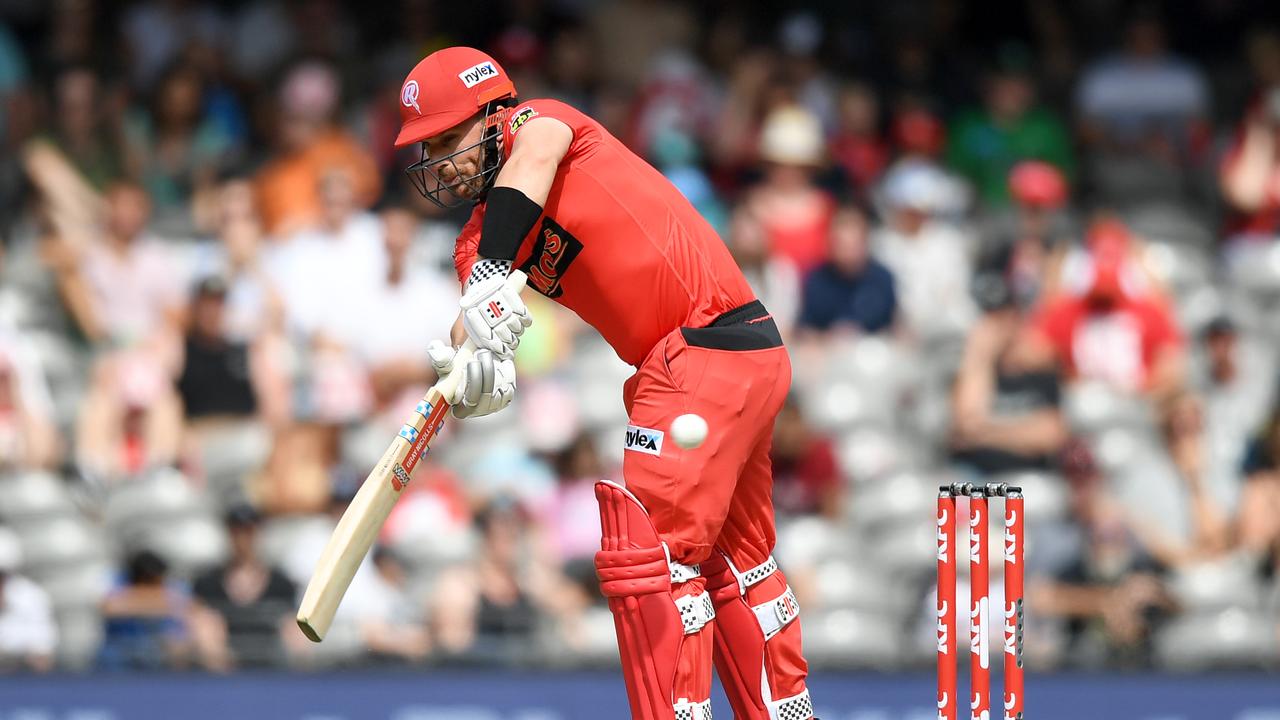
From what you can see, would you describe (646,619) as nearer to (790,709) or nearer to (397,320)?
(790,709)

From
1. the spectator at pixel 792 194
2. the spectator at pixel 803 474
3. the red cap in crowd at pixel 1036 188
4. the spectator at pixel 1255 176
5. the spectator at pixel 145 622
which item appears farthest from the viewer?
the spectator at pixel 1255 176

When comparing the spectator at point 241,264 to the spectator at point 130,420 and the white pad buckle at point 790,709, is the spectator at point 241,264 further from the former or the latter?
the white pad buckle at point 790,709

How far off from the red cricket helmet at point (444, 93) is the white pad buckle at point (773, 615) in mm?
1731

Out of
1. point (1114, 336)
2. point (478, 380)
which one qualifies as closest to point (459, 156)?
point (478, 380)

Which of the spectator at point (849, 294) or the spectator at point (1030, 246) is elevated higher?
the spectator at point (1030, 246)

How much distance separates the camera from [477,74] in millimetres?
5707

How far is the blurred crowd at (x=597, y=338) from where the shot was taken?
974 cm

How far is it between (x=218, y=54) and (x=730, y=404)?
8.01 m

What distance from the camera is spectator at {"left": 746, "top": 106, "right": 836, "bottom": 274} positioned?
11.6 metres

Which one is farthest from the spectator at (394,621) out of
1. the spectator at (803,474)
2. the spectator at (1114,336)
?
the spectator at (1114,336)

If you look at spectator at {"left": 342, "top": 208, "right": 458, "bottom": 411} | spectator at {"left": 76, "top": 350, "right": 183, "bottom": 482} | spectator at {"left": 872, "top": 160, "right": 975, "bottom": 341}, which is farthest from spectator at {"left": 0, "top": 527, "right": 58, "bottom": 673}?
spectator at {"left": 872, "top": 160, "right": 975, "bottom": 341}

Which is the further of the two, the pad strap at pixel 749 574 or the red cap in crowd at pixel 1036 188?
the red cap in crowd at pixel 1036 188

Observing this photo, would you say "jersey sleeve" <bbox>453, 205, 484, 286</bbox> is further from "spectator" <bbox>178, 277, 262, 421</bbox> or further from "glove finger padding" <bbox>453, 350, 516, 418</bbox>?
"spectator" <bbox>178, 277, 262, 421</bbox>

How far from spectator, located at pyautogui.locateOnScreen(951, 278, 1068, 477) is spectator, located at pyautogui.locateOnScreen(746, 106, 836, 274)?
50.1 inches
